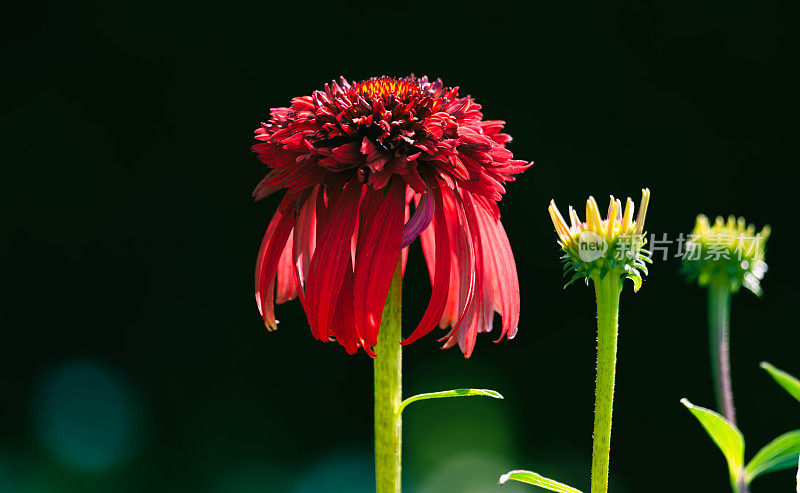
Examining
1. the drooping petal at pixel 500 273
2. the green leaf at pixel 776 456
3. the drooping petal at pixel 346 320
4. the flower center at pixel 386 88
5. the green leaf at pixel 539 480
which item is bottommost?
the green leaf at pixel 539 480

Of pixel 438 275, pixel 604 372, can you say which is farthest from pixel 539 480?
pixel 438 275

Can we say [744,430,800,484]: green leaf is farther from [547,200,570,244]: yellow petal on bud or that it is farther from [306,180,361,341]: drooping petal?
[306,180,361,341]: drooping petal

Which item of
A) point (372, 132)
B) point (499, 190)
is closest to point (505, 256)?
point (499, 190)

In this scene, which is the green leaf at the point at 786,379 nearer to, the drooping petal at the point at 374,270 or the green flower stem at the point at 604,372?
Answer: the green flower stem at the point at 604,372

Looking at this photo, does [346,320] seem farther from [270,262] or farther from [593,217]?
[593,217]

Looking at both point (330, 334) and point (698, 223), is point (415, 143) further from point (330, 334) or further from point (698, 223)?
point (698, 223)

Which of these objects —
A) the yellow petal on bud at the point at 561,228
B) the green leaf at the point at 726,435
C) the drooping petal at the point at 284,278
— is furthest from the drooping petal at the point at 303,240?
the green leaf at the point at 726,435
